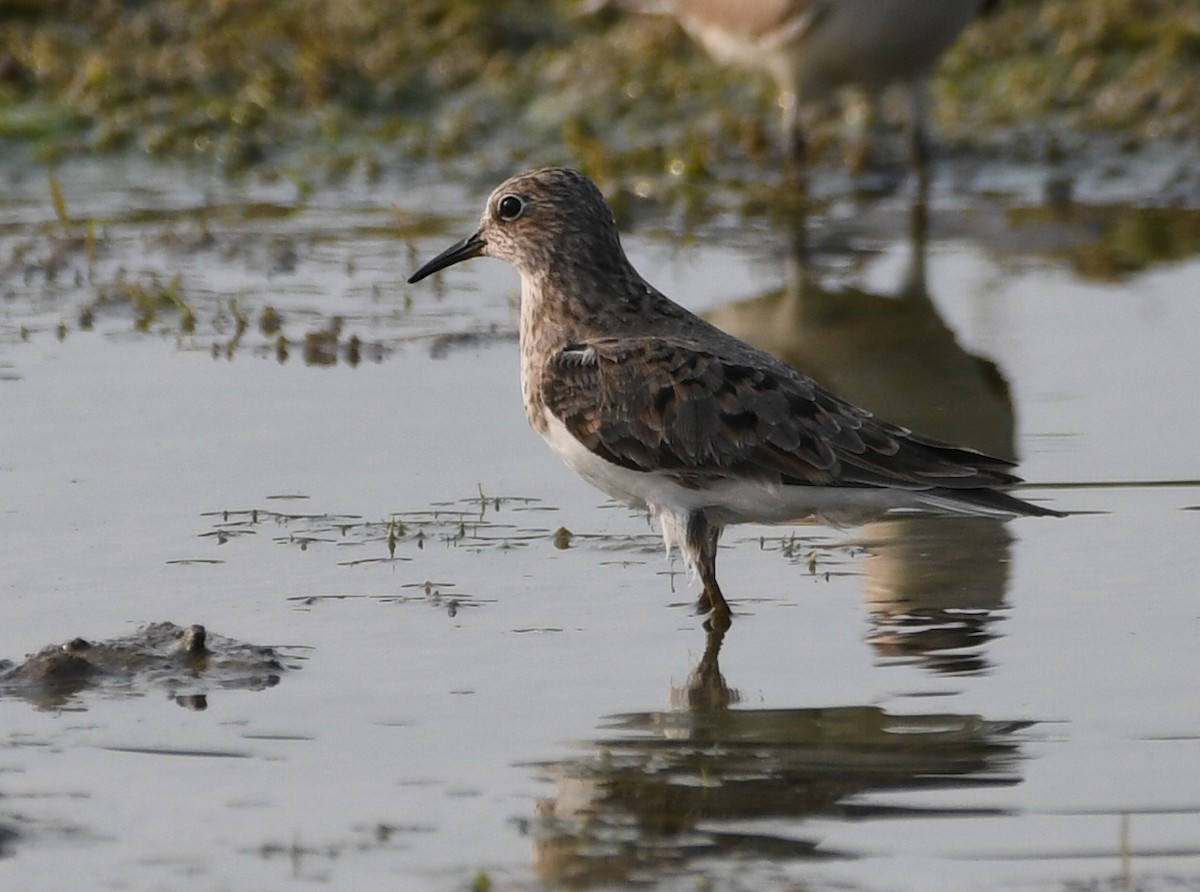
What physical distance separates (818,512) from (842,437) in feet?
0.82

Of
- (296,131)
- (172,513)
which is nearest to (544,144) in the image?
(296,131)

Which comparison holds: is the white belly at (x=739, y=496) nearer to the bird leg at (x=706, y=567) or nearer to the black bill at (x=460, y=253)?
the bird leg at (x=706, y=567)

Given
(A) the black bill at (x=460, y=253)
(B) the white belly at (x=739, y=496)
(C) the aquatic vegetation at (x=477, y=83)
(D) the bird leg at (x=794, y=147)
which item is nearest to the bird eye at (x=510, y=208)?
(A) the black bill at (x=460, y=253)

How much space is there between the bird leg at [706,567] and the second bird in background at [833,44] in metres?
6.42

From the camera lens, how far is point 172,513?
7.13m

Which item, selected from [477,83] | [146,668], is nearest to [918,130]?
[477,83]

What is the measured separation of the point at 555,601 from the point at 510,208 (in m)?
1.63

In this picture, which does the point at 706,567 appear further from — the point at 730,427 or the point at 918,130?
the point at 918,130

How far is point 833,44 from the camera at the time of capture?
40.4ft

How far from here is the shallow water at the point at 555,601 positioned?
464 cm

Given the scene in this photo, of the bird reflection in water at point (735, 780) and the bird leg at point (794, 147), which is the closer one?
the bird reflection in water at point (735, 780)

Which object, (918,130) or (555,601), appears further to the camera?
(918,130)

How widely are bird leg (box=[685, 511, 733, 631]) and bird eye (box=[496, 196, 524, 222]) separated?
1470 mm

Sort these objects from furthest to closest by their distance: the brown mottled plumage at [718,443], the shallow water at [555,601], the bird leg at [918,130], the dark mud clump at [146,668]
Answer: the bird leg at [918,130], the brown mottled plumage at [718,443], the dark mud clump at [146,668], the shallow water at [555,601]
